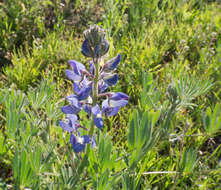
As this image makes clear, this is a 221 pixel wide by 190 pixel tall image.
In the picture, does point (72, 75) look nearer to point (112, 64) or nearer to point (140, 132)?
point (112, 64)

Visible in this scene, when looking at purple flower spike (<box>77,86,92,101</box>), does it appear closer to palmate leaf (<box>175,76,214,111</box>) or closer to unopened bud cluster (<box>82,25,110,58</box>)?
unopened bud cluster (<box>82,25,110,58</box>)

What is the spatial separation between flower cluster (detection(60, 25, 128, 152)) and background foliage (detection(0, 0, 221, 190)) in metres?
0.11

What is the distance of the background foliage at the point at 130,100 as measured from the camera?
1.27m

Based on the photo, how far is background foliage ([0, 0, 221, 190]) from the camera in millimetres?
1271

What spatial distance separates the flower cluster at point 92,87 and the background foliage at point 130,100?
0.36 feet

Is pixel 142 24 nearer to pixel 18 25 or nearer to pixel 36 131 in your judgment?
pixel 18 25

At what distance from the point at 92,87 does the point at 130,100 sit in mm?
1175

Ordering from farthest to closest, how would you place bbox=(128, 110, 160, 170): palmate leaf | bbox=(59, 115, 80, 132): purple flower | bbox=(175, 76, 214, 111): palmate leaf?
bbox=(175, 76, 214, 111): palmate leaf → bbox=(59, 115, 80, 132): purple flower → bbox=(128, 110, 160, 170): palmate leaf

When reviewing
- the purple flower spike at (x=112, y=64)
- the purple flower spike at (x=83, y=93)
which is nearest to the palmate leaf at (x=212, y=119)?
the purple flower spike at (x=112, y=64)

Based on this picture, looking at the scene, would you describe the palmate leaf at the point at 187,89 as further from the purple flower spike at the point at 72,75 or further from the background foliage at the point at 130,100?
the purple flower spike at the point at 72,75

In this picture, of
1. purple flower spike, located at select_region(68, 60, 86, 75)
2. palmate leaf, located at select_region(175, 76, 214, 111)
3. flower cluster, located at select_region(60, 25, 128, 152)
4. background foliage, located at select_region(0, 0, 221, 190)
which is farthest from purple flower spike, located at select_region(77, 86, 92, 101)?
palmate leaf, located at select_region(175, 76, 214, 111)

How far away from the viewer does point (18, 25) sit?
10.1ft

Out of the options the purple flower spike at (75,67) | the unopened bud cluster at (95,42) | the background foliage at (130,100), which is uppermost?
the unopened bud cluster at (95,42)

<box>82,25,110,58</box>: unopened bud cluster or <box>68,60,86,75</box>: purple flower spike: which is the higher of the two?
<box>82,25,110,58</box>: unopened bud cluster
